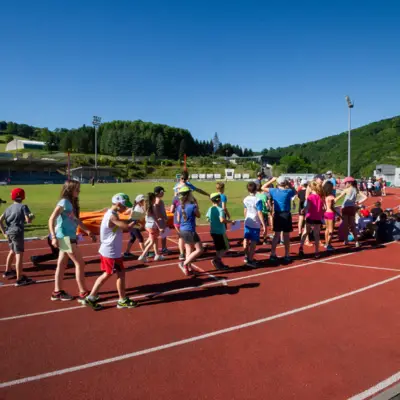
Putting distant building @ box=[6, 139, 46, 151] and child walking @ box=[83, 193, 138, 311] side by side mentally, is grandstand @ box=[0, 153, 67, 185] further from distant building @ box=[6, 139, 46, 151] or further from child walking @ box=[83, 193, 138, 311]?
child walking @ box=[83, 193, 138, 311]

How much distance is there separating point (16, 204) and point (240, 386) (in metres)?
5.05

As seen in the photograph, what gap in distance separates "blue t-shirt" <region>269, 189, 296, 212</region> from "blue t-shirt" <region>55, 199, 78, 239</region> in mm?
4286

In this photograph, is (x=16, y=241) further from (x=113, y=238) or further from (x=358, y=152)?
(x=358, y=152)

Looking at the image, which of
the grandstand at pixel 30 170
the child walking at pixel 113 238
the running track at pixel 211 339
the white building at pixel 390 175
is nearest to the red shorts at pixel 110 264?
the child walking at pixel 113 238

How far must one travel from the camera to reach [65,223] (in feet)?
17.8

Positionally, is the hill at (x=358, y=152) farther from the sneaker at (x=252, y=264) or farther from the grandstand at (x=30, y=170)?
the sneaker at (x=252, y=264)

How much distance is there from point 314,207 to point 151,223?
3.79 m

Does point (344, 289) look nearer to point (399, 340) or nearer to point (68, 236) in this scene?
point (399, 340)

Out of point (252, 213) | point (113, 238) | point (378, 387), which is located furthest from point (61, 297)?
point (378, 387)

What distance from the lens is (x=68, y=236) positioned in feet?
17.8

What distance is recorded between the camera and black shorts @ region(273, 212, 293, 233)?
7625 millimetres

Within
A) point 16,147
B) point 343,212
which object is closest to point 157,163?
point 16,147

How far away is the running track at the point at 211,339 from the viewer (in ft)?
11.3

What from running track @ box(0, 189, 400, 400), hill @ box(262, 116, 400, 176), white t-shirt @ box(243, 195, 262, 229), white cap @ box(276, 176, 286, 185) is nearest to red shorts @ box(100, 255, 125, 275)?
running track @ box(0, 189, 400, 400)
